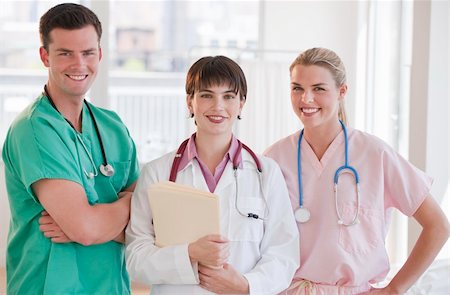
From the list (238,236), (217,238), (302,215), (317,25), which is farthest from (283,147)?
(317,25)

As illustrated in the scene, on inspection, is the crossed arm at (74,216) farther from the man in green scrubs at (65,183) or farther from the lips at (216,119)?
the lips at (216,119)

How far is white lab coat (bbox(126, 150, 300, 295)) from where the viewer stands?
5.85 feet

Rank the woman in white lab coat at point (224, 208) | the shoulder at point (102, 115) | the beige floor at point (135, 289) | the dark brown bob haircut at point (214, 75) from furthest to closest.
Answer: the beige floor at point (135, 289) < the shoulder at point (102, 115) < the dark brown bob haircut at point (214, 75) < the woman in white lab coat at point (224, 208)

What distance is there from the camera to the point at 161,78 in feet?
18.8

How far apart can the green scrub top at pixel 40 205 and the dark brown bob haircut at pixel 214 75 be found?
34 cm

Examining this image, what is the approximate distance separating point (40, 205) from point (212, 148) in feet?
1.54

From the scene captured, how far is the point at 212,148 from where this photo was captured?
1.93 metres

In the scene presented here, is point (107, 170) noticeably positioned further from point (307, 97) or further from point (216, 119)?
point (307, 97)

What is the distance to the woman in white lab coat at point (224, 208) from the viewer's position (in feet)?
5.85

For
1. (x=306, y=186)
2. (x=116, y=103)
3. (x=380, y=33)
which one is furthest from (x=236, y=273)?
(x=116, y=103)

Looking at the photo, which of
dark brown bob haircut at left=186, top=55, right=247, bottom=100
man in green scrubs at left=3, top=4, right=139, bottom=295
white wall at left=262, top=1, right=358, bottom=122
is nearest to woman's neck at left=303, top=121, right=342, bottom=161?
dark brown bob haircut at left=186, top=55, right=247, bottom=100

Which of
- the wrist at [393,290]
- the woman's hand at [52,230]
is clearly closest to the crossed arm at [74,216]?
the woman's hand at [52,230]

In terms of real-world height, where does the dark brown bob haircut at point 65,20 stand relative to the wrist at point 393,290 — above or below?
above

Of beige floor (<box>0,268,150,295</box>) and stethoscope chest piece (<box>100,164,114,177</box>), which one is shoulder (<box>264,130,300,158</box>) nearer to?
stethoscope chest piece (<box>100,164,114,177</box>)
